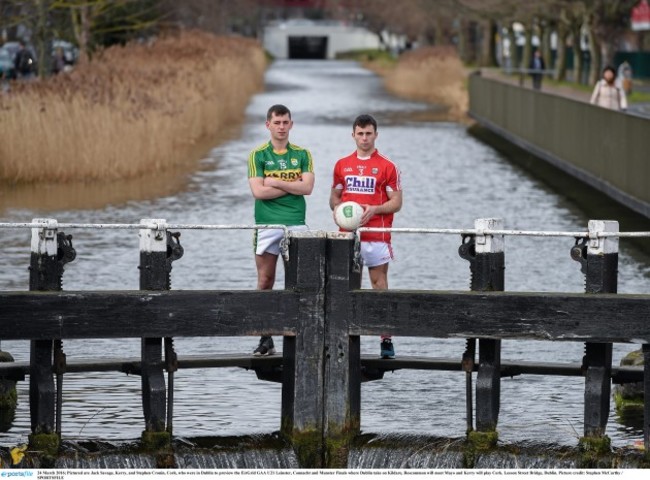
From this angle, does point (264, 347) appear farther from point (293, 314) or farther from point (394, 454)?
point (394, 454)

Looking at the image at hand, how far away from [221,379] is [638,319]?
13.0 ft

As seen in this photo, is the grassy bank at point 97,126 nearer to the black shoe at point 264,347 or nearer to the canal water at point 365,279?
the canal water at point 365,279

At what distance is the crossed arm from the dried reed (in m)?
44.7

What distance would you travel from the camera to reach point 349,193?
1123 cm

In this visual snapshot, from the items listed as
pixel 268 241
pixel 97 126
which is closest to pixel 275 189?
pixel 268 241

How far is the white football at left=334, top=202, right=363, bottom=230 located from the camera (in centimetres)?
1055

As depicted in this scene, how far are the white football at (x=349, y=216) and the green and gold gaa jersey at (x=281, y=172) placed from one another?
2.42 feet

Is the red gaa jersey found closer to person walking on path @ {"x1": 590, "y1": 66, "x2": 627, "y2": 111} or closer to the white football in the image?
the white football

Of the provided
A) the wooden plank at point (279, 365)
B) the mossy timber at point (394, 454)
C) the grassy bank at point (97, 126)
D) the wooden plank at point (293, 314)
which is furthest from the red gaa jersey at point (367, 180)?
the grassy bank at point (97, 126)

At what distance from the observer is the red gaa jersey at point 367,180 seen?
1116cm

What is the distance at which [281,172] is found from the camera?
37.0 ft

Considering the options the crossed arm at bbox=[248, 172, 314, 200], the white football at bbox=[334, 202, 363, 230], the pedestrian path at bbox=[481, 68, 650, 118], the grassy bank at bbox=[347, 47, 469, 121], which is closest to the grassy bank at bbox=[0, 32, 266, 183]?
the pedestrian path at bbox=[481, 68, 650, 118]

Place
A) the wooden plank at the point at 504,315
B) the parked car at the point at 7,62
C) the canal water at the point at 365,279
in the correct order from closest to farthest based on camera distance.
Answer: the wooden plank at the point at 504,315 → the canal water at the point at 365,279 → the parked car at the point at 7,62

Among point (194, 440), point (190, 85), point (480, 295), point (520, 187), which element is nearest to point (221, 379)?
point (194, 440)
